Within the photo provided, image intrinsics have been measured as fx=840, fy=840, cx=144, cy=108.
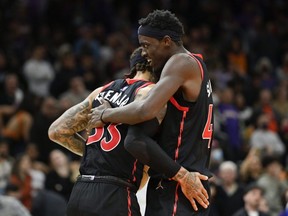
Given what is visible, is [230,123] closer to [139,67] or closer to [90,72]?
[90,72]

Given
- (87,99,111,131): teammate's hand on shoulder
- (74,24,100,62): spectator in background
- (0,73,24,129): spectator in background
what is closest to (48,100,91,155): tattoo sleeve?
(87,99,111,131): teammate's hand on shoulder

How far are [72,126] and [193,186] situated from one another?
1.24 metres

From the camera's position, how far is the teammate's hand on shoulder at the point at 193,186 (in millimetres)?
5734

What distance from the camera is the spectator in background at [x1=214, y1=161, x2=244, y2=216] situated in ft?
38.3

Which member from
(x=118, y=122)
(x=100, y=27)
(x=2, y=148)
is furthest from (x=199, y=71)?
(x=100, y=27)

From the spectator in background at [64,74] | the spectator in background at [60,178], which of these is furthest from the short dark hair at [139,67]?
the spectator in background at [64,74]

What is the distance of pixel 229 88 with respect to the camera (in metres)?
15.5

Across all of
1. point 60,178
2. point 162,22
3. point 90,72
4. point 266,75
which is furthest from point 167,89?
point 266,75

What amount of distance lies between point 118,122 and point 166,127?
0.34 m

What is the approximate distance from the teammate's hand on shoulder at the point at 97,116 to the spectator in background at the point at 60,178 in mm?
6077

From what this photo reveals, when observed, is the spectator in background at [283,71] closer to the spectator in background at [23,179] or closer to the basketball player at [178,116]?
the spectator in background at [23,179]

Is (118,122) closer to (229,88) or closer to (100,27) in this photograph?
(229,88)

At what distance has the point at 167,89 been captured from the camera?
5.62 metres

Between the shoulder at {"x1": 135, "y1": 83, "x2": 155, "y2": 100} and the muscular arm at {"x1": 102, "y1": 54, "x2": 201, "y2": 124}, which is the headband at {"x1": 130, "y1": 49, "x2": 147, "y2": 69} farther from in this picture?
the muscular arm at {"x1": 102, "y1": 54, "x2": 201, "y2": 124}
